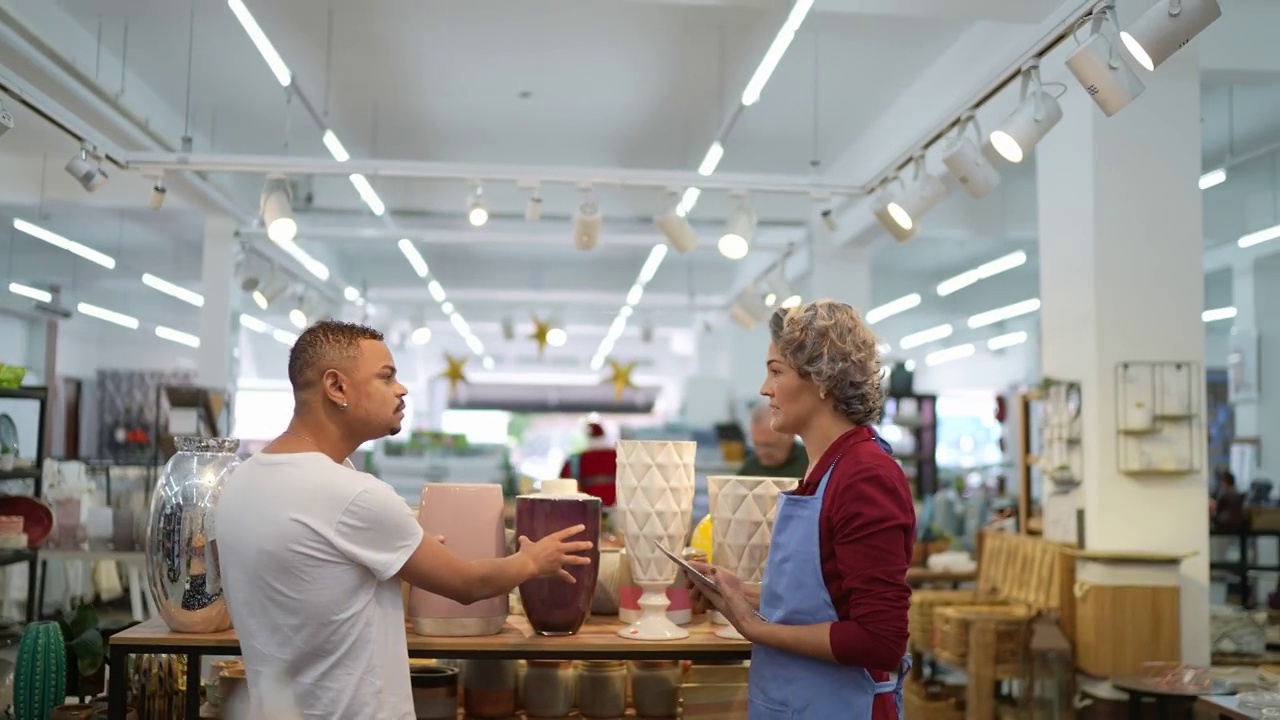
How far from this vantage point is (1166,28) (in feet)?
11.7

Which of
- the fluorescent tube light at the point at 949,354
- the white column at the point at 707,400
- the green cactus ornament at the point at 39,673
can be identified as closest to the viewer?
the green cactus ornament at the point at 39,673

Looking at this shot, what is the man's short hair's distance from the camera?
2055 mm

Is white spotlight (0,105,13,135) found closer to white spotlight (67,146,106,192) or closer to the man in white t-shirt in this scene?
white spotlight (67,146,106,192)

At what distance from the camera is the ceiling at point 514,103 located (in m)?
6.36

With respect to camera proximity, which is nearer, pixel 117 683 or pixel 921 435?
pixel 117 683

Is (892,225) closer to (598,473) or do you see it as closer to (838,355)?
(598,473)

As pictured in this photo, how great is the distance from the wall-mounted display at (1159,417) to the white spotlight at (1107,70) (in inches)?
82.0

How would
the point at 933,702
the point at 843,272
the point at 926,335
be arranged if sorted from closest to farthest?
the point at 933,702, the point at 843,272, the point at 926,335

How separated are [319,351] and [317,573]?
42cm

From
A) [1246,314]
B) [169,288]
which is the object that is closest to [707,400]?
[1246,314]

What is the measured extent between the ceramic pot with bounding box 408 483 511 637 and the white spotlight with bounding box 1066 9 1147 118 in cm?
278

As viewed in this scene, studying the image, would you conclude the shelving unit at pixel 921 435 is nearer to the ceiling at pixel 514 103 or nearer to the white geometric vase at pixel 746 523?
the ceiling at pixel 514 103

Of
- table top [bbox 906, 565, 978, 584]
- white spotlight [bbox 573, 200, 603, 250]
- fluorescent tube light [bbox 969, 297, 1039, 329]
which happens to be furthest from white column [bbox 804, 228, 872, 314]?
fluorescent tube light [bbox 969, 297, 1039, 329]

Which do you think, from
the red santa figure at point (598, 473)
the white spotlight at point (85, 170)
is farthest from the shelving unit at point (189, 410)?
the red santa figure at point (598, 473)
